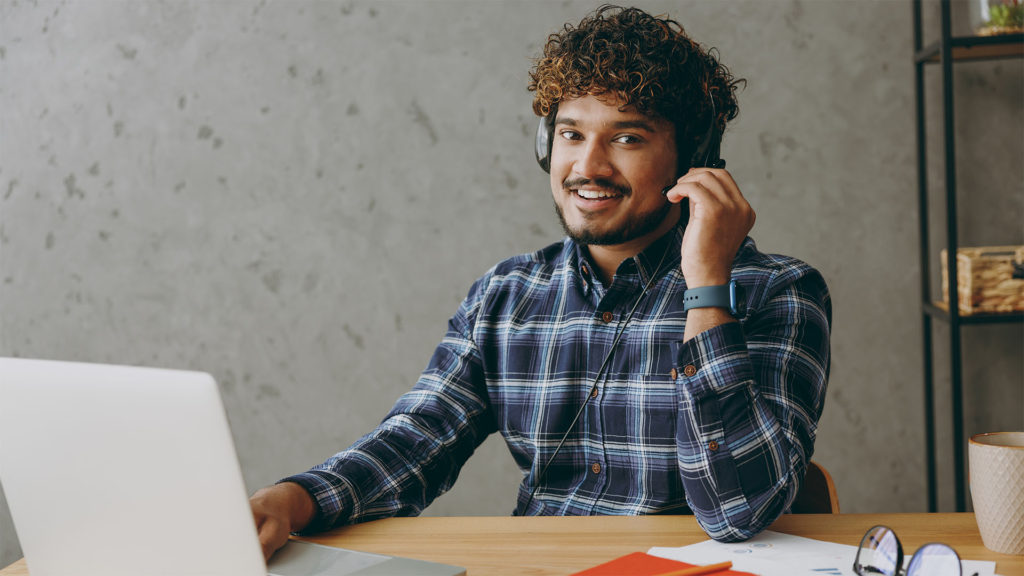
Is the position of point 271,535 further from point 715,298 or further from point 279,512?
point 715,298

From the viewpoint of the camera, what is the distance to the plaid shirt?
A: 1.04 metres

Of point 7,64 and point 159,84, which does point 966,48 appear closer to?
point 159,84

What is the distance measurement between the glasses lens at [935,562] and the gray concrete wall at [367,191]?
155 cm

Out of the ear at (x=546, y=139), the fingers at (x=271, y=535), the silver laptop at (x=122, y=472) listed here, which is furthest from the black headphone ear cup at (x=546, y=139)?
the silver laptop at (x=122, y=472)

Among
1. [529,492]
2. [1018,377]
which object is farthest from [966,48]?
[529,492]

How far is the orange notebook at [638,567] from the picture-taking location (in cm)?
84

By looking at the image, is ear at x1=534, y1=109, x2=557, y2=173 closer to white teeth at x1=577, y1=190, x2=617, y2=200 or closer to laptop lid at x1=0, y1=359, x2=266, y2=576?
white teeth at x1=577, y1=190, x2=617, y2=200

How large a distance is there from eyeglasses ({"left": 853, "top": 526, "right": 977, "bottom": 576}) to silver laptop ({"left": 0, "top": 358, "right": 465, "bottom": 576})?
22.0 inches

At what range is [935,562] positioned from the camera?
0.78 meters

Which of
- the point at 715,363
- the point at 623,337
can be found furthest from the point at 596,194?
the point at 715,363

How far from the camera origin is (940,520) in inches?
39.7

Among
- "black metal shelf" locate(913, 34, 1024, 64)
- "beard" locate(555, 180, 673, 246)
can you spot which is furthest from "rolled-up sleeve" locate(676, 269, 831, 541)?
Answer: "black metal shelf" locate(913, 34, 1024, 64)

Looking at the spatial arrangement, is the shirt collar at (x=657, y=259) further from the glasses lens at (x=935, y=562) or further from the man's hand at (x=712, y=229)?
the glasses lens at (x=935, y=562)

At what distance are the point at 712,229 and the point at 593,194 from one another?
9.3 inches
